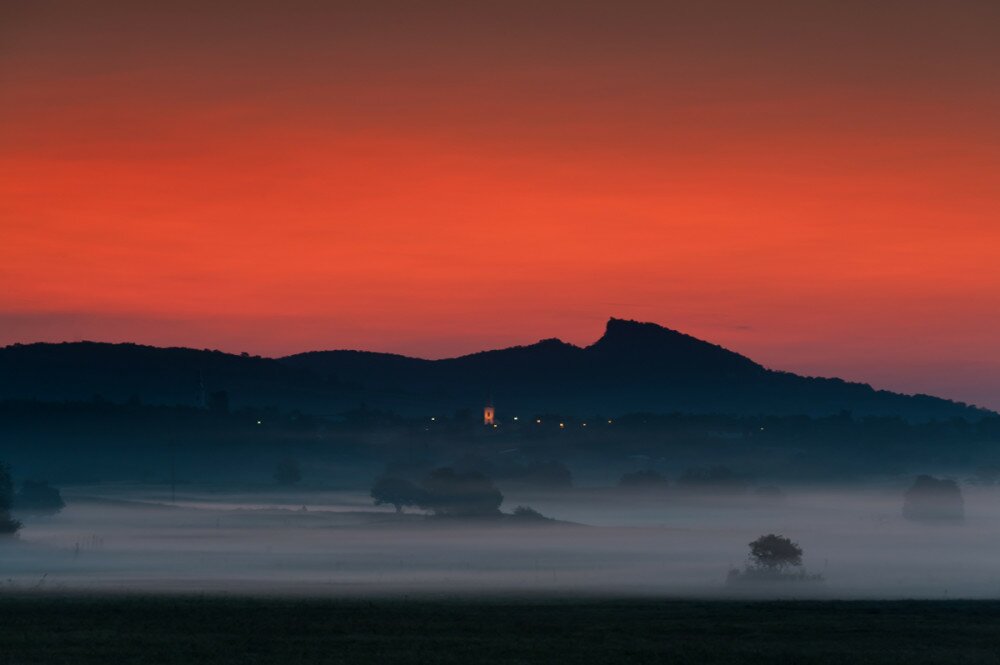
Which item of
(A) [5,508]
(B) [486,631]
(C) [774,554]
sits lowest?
(B) [486,631]

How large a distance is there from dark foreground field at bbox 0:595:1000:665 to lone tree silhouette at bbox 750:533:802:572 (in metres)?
46.5

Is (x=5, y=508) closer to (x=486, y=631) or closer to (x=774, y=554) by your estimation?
(x=774, y=554)

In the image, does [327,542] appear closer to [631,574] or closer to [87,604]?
[631,574]

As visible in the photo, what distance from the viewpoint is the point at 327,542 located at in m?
178

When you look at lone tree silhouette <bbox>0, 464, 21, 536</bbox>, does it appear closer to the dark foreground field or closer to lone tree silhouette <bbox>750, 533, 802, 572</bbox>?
lone tree silhouette <bbox>750, 533, 802, 572</bbox>

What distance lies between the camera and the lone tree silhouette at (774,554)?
380ft

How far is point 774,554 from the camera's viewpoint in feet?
382

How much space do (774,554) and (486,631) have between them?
64.3 metres

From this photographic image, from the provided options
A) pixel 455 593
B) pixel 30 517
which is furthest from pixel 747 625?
pixel 30 517

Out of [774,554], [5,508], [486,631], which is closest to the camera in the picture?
[486,631]

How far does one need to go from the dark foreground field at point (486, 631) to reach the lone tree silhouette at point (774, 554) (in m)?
46.5

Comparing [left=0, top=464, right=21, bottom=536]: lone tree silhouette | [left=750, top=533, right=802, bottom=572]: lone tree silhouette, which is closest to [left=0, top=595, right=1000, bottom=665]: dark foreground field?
[left=750, top=533, right=802, bottom=572]: lone tree silhouette

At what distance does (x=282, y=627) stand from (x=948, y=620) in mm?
23466

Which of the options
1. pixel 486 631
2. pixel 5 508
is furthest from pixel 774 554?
pixel 5 508
